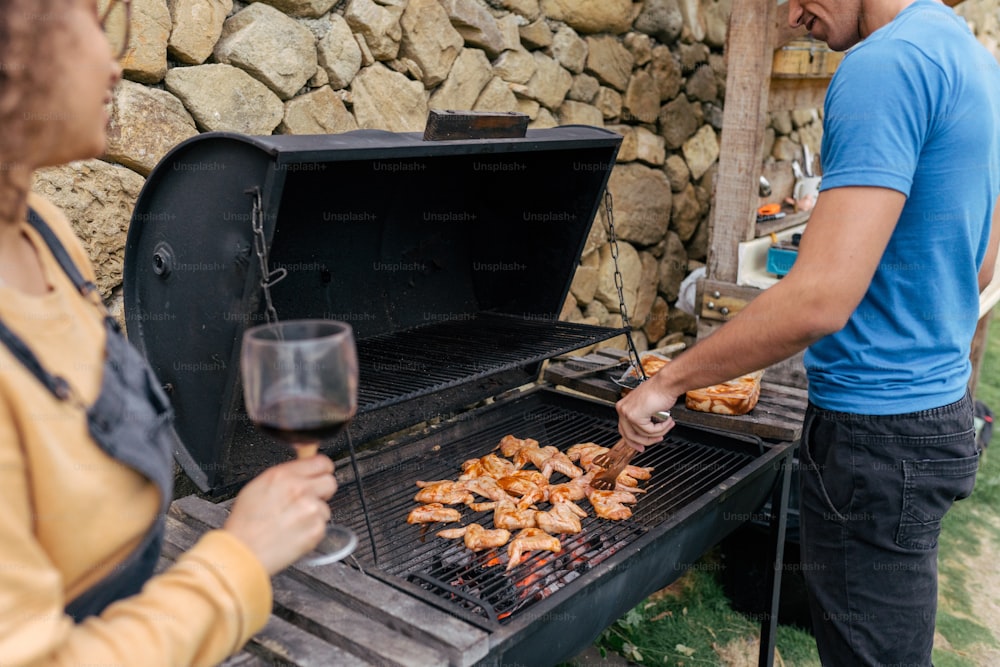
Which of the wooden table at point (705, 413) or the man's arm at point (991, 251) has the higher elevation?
the man's arm at point (991, 251)

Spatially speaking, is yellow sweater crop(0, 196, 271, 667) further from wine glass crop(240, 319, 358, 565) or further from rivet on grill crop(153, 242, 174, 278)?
rivet on grill crop(153, 242, 174, 278)

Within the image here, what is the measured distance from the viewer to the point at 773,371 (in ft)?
14.3

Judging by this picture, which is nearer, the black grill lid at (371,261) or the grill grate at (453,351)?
the black grill lid at (371,261)

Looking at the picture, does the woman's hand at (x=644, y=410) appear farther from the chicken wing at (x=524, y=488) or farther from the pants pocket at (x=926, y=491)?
the pants pocket at (x=926, y=491)

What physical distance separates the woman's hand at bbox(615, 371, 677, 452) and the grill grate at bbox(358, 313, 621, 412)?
0.47 metres

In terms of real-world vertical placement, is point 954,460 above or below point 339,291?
below

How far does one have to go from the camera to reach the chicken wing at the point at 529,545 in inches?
94.0

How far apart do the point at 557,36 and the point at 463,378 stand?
8.67 ft

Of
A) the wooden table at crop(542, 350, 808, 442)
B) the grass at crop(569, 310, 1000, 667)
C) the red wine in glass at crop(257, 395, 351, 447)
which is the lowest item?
the grass at crop(569, 310, 1000, 667)

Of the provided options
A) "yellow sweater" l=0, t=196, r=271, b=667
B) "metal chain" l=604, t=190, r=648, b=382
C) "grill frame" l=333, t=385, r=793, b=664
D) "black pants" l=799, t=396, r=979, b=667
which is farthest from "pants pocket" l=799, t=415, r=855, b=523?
"yellow sweater" l=0, t=196, r=271, b=667

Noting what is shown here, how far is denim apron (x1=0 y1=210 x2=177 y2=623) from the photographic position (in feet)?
3.49

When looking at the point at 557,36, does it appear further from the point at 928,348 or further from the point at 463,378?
the point at 928,348

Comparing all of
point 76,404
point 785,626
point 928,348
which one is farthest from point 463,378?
point 785,626

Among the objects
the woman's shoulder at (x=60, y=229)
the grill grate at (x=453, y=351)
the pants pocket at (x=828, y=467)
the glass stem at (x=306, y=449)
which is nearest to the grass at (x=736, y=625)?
the grill grate at (x=453, y=351)
